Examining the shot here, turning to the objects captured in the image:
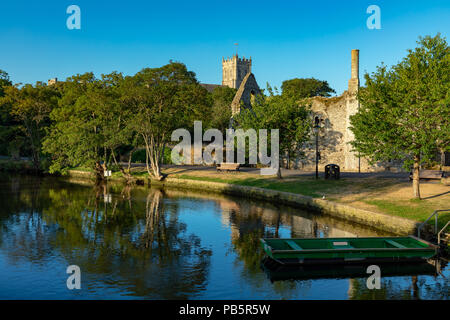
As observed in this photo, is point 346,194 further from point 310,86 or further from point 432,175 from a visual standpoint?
point 310,86

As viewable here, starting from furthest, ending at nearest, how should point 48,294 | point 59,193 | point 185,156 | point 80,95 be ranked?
point 185,156 < point 80,95 < point 59,193 < point 48,294

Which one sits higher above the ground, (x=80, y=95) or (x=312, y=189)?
(x=80, y=95)

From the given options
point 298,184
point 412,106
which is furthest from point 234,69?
point 412,106

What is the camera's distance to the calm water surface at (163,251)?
12.6 metres

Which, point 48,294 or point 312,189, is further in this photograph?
point 312,189

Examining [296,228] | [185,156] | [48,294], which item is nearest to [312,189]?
[296,228]

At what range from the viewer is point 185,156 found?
173ft

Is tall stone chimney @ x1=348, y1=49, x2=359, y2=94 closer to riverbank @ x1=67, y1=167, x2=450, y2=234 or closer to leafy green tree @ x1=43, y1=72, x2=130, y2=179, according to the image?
riverbank @ x1=67, y1=167, x2=450, y2=234

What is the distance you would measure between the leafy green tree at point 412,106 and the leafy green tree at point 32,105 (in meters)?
39.4

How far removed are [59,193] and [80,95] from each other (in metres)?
15.0

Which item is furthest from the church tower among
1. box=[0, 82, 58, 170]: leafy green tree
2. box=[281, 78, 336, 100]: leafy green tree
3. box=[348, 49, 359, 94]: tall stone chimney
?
box=[348, 49, 359, 94]: tall stone chimney

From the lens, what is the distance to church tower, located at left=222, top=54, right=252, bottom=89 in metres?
173
